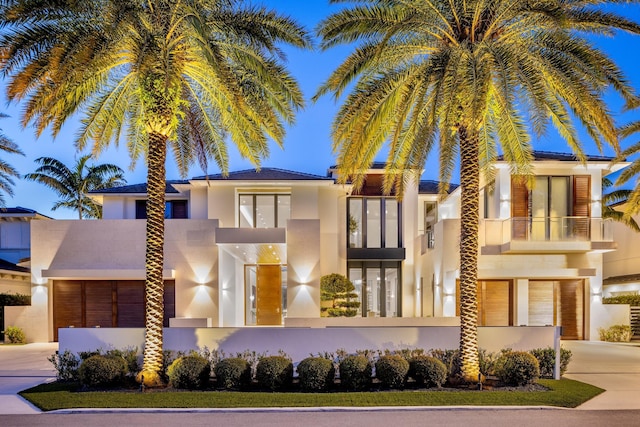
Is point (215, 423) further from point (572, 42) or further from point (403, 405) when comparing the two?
point (572, 42)

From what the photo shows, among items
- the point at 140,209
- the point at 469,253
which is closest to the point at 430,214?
the point at 140,209

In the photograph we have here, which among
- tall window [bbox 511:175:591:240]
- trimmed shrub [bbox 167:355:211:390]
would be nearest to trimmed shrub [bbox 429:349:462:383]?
trimmed shrub [bbox 167:355:211:390]

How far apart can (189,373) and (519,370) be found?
708 cm

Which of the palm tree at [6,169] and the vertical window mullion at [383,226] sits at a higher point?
the palm tree at [6,169]

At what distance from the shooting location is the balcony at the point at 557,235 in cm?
2080

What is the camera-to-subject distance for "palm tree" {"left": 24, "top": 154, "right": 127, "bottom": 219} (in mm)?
37875

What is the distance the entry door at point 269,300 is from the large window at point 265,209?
8.39 ft

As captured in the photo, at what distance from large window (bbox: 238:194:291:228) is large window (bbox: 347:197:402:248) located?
3429mm

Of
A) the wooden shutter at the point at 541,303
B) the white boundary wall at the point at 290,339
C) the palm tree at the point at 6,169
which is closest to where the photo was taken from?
the white boundary wall at the point at 290,339

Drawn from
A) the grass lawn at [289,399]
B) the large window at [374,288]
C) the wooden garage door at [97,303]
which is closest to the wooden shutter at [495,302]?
the large window at [374,288]

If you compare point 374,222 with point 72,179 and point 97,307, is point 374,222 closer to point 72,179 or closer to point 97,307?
point 97,307

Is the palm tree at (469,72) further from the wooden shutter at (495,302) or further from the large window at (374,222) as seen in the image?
the large window at (374,222)

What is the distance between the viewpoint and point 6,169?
81.1ft

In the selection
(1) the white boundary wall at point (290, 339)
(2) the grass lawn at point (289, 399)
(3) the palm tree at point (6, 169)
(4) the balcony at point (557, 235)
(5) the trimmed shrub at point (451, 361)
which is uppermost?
(3) the palm tree at point (6, 169)
